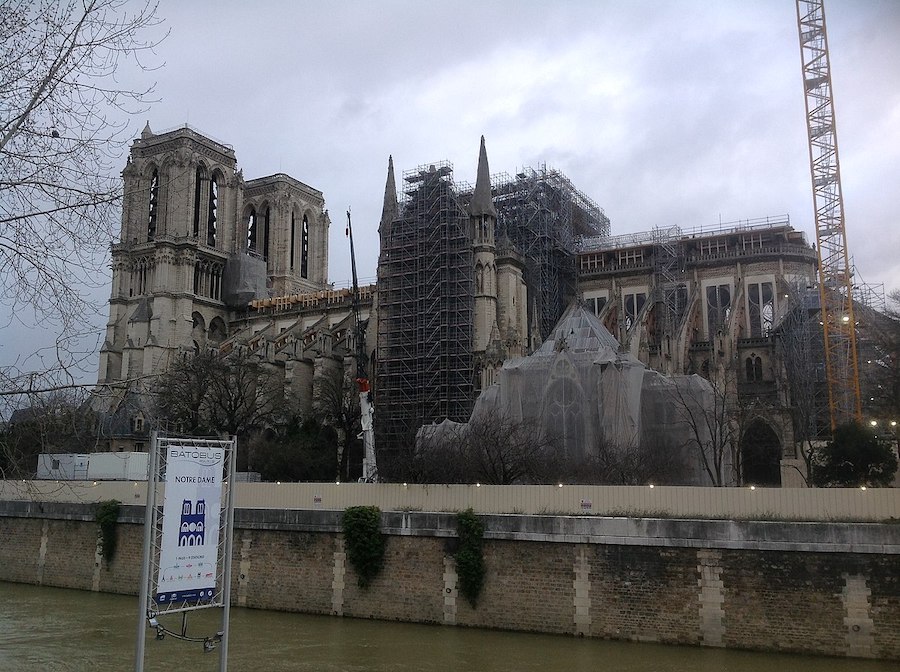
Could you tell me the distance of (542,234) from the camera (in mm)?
53156

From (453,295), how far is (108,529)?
23265 millimetres

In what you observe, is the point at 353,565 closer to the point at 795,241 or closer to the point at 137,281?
the point at 795,241

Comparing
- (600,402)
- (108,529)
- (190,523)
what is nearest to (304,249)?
(600,402)

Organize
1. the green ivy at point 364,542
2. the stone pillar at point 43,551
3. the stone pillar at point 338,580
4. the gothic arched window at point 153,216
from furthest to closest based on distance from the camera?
the gothic arched window at point 153,216 < the stone pillar at point 43,551 < the stone pillar at point 338,580 < the green ivy at point 364,542

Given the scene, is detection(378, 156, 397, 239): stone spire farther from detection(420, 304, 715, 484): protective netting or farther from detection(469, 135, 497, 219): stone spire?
detection(420, 304, 715, 484): protective netting

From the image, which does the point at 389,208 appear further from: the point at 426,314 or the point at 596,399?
the point at 596,399

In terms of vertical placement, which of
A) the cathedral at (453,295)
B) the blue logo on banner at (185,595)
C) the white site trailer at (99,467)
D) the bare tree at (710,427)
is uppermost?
the cathedral at (453,295)

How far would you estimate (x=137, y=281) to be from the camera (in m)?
64.4

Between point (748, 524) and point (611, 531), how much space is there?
315 cm

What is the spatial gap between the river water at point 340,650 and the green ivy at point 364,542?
134cm

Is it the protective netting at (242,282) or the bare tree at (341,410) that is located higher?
the protective netting at (242,282)

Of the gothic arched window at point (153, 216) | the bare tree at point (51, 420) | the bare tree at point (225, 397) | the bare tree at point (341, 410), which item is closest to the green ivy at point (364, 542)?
the bare tree at point (51, 420)

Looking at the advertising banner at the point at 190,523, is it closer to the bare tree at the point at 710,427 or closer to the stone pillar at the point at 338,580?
the stone pillar at the point at 338,580

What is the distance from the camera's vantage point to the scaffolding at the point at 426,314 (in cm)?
4591
